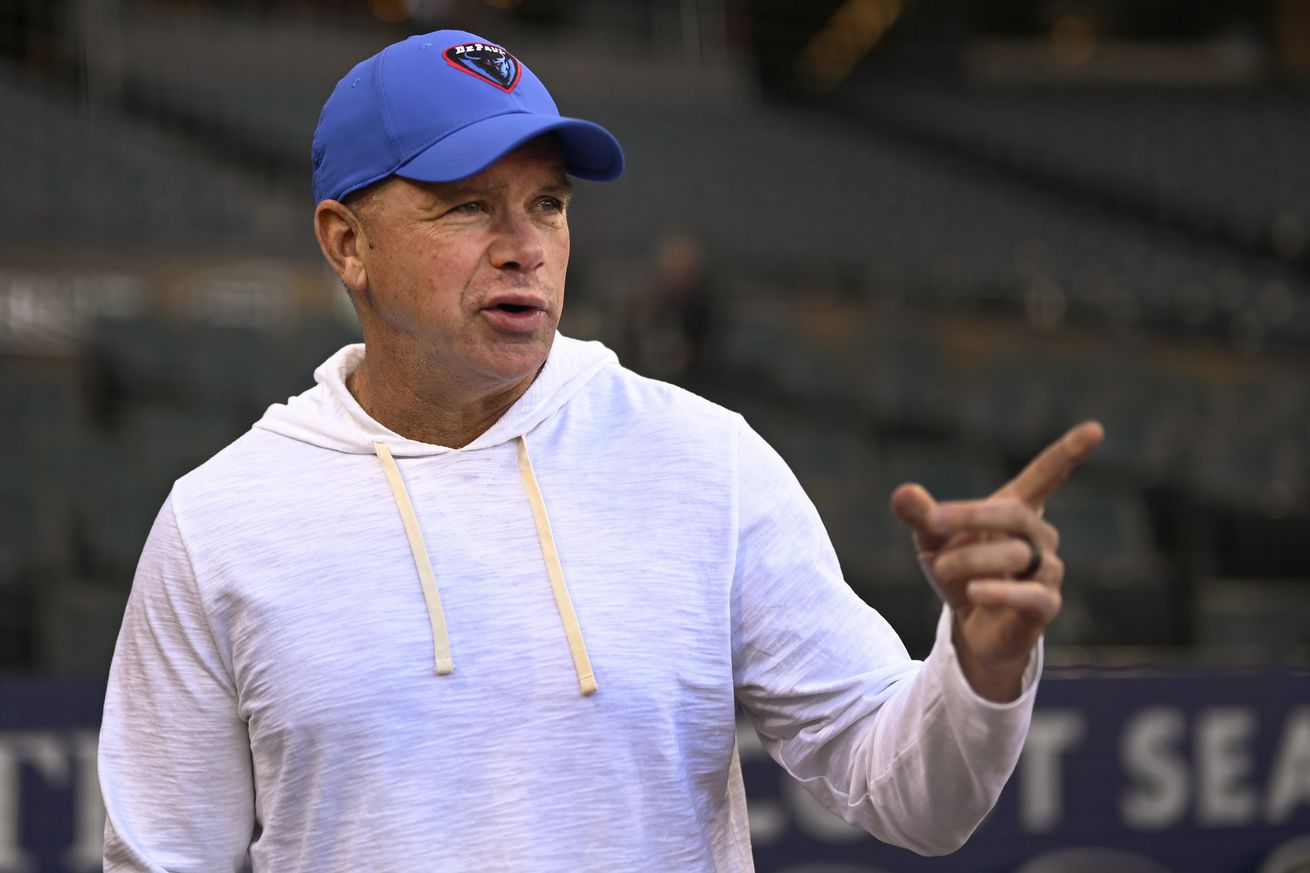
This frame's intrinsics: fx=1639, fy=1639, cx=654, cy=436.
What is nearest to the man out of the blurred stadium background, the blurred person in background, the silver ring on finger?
the silver ring on finger

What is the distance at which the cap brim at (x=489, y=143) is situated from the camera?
5.17 ft

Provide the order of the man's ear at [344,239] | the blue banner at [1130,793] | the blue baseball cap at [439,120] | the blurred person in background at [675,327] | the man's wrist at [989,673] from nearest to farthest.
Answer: the man's wrist at [989,673] < the blue baseball cap at [439,120] < the man's ear at [344,239] < the blue banner at [1130,793] < the blurred person in background at [675,327]

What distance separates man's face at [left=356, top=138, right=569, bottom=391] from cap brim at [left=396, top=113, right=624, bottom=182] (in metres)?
0.03

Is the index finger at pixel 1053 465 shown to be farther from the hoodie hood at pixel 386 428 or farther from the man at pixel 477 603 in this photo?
the hoodie hood at pixel 386 428

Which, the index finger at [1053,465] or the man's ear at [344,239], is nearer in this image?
the index finger at [1053,465]

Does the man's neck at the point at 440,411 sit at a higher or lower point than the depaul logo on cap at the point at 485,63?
lower

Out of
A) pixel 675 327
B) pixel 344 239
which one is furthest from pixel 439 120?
pixel 675 327

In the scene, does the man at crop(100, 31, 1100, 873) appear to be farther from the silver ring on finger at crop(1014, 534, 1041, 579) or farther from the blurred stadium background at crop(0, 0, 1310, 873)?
the blurred stadium background at crop(0, 0, 1310, 873)

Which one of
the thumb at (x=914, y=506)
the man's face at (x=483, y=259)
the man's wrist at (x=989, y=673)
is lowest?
the man's wrist at (x=989, y=673)

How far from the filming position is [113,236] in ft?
33.8

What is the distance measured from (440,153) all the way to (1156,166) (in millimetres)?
13656

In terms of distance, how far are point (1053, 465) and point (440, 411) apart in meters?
0.72

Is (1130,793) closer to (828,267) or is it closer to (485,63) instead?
(485,63)

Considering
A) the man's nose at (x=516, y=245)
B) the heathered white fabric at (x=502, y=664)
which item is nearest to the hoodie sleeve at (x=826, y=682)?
the heathered white fabric at (x=502, y=664)
